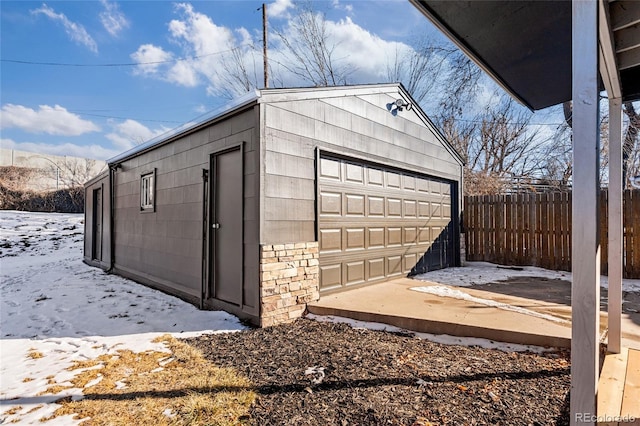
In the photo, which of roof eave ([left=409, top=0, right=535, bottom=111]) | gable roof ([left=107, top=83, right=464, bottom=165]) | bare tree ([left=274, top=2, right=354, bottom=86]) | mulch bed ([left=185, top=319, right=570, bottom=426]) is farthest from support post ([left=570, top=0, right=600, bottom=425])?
bare tree ([left=274, top=2, right=354, bottom=86])

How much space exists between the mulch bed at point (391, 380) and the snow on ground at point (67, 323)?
3.33 feet

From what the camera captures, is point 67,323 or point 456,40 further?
point 67,323

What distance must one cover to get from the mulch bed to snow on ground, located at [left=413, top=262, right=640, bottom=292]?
117 inches

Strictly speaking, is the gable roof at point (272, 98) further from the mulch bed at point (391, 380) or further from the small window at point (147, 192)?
the mulch bed at point (391, 380)

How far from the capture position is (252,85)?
15617 mm

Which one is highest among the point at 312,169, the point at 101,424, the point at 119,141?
the point at 119,141

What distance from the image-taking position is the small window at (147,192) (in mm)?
6462

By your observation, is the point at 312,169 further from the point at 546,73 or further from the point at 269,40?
the point at 269,40

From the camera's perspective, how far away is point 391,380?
8.25 ft

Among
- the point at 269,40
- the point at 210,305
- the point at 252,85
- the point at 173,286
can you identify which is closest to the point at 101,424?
the point at 210,305

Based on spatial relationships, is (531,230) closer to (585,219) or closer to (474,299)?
(474,299)

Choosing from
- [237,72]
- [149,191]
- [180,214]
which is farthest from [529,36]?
[237,72]

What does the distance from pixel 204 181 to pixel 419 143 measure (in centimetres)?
432

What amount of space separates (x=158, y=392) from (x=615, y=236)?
360cm
